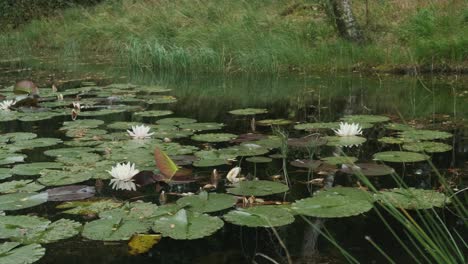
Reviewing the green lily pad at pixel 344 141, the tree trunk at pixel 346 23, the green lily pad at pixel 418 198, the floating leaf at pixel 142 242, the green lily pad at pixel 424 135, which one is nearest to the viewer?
the floating leaf at pixel 142 242

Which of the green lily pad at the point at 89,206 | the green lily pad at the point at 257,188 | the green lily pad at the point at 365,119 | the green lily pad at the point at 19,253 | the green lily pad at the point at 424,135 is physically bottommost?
the green lily pad at the point at 19,253

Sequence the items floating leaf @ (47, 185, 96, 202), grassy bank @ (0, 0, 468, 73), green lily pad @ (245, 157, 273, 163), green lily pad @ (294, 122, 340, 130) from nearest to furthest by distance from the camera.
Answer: floating leaf @ (47, 185, 96, 202) < green lily pad @ (245, 157, 273, 163) < green lily pad @ (294, 122, 340, 130) < grassy bank @ (0, 0, 468, 73)

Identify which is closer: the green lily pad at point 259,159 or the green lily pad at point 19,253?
the green lily pad at point 19,253

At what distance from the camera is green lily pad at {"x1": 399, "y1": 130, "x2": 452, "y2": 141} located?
3.28 meters

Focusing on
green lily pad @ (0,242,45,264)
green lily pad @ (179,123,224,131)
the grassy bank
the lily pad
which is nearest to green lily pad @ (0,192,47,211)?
green lily pad @ (0,242,45,264)

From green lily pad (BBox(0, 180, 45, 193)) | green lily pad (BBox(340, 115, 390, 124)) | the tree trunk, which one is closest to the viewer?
green lily pad (BBox(0, 180, 45, 193))

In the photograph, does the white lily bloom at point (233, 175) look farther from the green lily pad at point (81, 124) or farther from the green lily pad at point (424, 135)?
the green lily pad at point (81, 124)

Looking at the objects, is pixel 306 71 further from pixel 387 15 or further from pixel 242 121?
pixel 242 121

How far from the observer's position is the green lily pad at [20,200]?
2250 mm

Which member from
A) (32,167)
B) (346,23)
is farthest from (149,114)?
(346,23)

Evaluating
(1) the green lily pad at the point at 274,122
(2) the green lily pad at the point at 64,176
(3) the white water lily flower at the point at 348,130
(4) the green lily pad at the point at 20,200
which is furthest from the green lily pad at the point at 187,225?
(1) the green lily pad at the point at 274,122

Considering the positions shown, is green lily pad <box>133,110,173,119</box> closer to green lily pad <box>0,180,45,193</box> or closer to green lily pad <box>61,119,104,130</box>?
green lily pad <box>61,119,104,130</box>

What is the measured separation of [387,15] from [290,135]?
5828 millimetres

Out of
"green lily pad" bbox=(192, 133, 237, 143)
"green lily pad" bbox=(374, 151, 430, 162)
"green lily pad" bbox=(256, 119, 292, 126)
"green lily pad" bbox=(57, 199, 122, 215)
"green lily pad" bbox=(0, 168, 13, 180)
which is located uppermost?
"green lily pad" bbox=(256, 119, 292, 126)
